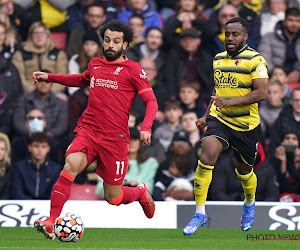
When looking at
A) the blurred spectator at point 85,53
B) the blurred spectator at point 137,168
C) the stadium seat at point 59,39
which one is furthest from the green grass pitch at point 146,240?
the stadium seat at point 59,39

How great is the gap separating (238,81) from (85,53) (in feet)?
14.8

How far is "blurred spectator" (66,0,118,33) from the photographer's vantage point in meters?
13.2

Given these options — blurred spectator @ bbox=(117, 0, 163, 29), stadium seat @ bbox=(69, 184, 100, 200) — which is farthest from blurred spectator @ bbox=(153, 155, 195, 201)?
blurred spectator @ bbox=(117, 0, 163, 29)

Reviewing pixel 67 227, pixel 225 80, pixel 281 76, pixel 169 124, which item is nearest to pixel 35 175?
pixel 169 124

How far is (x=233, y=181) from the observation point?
1168 centimetres

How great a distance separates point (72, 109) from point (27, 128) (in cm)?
80

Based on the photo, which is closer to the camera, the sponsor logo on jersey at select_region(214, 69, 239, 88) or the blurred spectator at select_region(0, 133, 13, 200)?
the sponsor logo on jersey at select_region(214, 69, 239, 88)

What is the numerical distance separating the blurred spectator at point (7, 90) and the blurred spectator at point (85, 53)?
91cm

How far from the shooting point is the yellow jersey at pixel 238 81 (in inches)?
346

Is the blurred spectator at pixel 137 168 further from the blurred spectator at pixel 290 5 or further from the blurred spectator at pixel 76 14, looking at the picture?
the blurred spectator at pixel 290 5

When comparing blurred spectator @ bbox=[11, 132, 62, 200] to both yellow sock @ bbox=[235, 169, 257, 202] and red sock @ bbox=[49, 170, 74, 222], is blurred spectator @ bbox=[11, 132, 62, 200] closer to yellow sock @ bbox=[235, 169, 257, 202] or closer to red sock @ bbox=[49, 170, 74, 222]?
→ yellow sock @ bbox=[235, 169, 257, 202]

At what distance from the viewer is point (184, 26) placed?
13148mm

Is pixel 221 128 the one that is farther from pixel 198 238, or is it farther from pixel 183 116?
pixel 183 116

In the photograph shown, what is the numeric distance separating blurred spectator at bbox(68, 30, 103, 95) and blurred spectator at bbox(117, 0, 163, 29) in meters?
0.77
